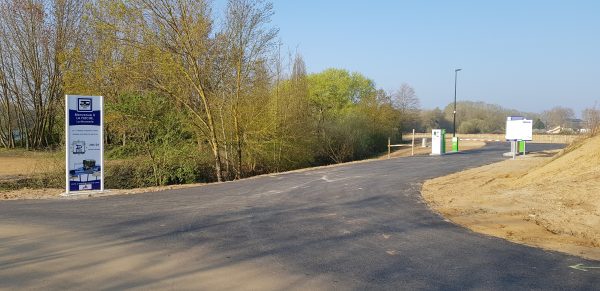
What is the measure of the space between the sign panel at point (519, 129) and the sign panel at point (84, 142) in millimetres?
17830

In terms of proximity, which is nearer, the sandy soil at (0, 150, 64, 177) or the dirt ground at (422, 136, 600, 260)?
the dirt ground at (422, 136, 600, 260)

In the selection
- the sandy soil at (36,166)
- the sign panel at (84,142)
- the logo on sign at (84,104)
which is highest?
the logo on sign at (84,104)

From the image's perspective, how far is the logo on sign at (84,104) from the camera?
596 inches

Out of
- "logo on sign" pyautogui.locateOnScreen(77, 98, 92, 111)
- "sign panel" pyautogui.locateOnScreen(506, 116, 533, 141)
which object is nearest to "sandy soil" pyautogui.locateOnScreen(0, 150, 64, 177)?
"logo on sign" pyautogui.locateOnScreen(77, 98, 92, 111)

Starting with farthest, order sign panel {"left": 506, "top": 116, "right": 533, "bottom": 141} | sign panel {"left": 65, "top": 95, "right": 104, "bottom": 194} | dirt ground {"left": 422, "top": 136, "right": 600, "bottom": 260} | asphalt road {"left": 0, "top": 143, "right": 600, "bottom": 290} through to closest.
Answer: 1. sign panel {"left": 506, "top": 116, "right": 533, "bottom": 141}
2. sign panel {"left": 65, "top": 95, "right": 104, "bottom": 194}
3. dirt ground {"left": 422, "top": 136, "right": 600, "bottom": 260}
4. asphalt road {"left": 0, "top": 143, "right": 600, "bottom": 290}

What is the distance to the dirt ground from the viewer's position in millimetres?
8820

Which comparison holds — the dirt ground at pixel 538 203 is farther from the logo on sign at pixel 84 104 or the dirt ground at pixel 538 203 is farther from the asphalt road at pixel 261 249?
the logo on sign at pixel 84 104

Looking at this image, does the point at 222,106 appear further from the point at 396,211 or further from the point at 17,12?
the point at 17,12

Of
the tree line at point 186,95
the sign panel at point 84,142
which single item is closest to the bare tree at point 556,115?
the tree line at point 186,95

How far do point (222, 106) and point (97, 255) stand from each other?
18857mm

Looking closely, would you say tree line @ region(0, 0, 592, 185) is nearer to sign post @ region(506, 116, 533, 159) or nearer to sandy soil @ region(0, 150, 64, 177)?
sandy soil @ region(0, 150, 64, 177)

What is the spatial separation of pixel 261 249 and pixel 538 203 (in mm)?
6600

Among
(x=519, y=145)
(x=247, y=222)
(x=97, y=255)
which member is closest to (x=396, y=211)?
(x=247, y=222)

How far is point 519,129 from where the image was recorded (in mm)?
24484
